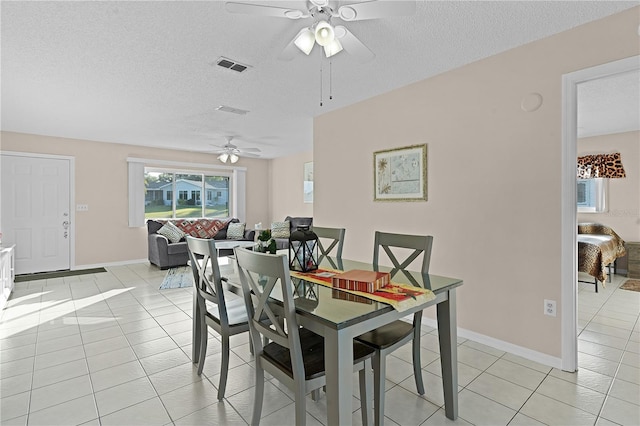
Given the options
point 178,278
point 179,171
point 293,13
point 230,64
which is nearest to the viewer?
point 293,13

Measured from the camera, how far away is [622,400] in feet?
6.33

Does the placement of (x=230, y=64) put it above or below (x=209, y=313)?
above

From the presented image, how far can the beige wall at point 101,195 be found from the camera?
5564 millimetres

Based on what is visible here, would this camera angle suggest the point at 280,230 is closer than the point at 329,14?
No

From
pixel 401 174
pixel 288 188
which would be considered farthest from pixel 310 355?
pixel 288 188

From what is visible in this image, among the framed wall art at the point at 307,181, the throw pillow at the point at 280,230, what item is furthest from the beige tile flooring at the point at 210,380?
the framed wall art at the point at 307,181

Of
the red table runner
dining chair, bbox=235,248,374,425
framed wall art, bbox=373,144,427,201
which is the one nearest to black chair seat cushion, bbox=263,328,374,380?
dining chair, bbox=235,248,374,425

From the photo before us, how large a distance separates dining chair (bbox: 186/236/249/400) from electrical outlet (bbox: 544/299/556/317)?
85.9 inches

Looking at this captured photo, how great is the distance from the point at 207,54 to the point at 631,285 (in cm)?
607

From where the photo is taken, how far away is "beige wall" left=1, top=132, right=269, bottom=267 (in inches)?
219

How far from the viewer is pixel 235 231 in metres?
6.86

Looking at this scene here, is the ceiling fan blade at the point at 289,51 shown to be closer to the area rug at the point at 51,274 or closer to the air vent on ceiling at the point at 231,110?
the air vent on ceiling at the point at 231,110

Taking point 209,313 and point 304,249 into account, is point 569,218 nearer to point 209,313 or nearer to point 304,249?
point 304,249

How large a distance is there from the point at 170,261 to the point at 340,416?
206 inches
